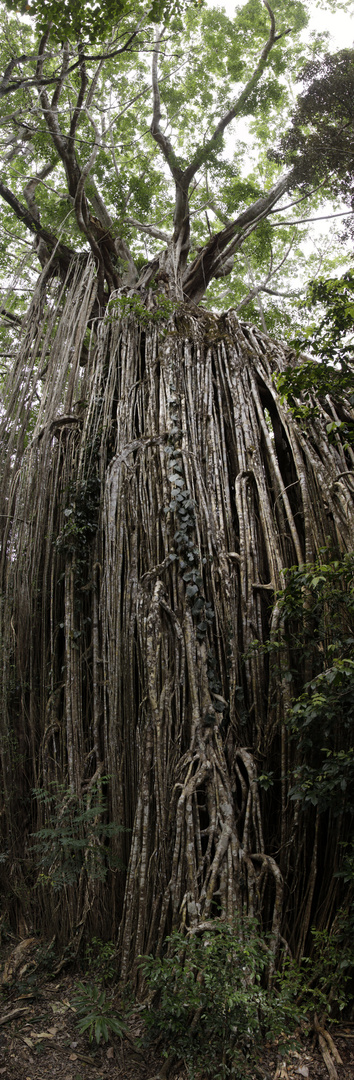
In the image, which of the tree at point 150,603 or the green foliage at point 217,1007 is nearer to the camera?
the green foliage at point 217,1007

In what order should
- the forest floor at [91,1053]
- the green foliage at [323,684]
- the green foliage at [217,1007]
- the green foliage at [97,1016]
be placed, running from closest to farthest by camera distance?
the green foliage at [217,1007]
the forest floor at [91,1053]
the green foliage at [97,1016]
the green foliage at [323,684]

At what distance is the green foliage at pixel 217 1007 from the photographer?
2246 mm

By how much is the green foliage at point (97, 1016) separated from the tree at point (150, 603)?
10.4 inches

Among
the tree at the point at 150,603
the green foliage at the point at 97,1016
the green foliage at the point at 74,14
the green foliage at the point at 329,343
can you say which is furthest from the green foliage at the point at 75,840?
the green foliage at the point at 74,14

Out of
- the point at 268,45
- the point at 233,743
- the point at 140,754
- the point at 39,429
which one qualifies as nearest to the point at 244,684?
the point at 233,743

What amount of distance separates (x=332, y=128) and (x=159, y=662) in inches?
181

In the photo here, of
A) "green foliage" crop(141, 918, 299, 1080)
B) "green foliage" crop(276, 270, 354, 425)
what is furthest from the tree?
→ "green foliage" crop(276, 270, 354, 425)

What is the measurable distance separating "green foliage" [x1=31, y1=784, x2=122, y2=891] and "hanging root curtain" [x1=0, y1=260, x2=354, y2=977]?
0.05ft

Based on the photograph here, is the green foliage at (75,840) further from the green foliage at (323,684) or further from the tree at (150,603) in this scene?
the green foliage at (323,684)

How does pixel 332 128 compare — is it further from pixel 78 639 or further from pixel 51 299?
pixel 78 639

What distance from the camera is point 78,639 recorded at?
3.95 metres

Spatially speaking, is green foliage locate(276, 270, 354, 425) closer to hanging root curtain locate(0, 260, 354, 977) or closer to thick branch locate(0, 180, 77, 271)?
hanging root curtain locate(0, 260, 354, 977)

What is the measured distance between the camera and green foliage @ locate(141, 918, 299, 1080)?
2.25m

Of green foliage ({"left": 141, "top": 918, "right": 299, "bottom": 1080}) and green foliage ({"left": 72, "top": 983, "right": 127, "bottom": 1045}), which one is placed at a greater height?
green foliage ({"left": 141, "top": 918, "right": 299, "bottom": 1080})
